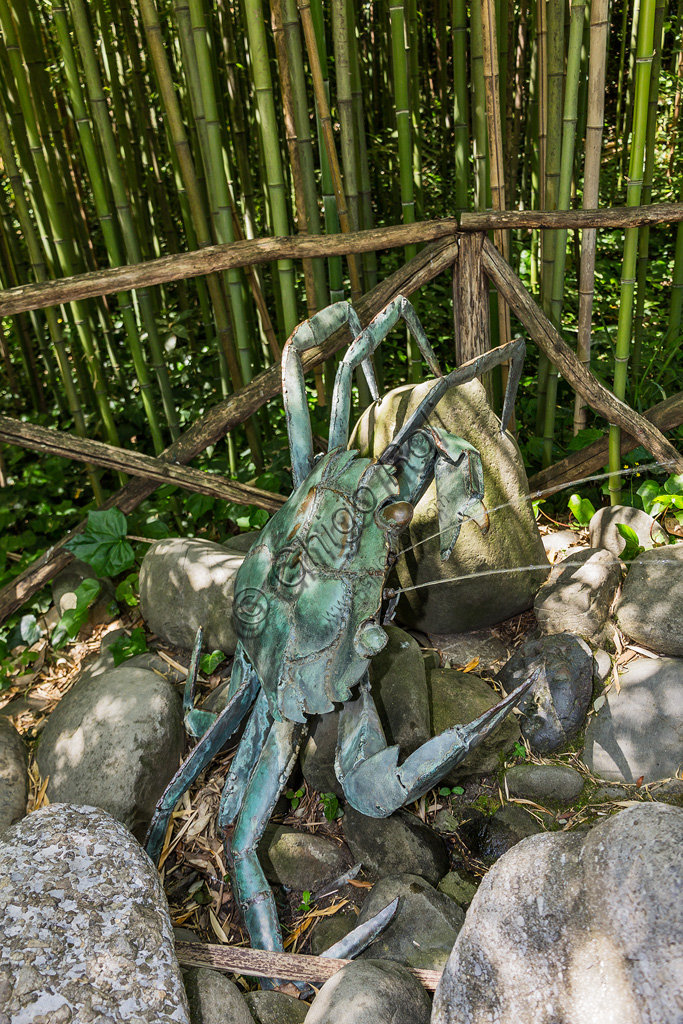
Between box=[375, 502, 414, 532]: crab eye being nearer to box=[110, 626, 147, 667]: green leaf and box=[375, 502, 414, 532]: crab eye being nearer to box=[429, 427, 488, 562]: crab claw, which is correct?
box=[429, 427, 488, 562]: crab claw

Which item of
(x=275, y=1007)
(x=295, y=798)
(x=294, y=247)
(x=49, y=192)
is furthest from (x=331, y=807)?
(x=49, y=192)

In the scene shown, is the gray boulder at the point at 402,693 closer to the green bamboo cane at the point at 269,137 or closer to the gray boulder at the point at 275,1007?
the gray boulder at the point at 275,1007

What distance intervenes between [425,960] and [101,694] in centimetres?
116

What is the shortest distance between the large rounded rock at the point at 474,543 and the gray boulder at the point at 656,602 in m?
0.27

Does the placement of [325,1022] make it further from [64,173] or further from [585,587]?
[64,173]

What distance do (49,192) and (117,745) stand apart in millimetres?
1989

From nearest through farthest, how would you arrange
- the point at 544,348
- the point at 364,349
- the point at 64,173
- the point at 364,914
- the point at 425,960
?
the point at 425,960 < the point at 364,914 < the point at 364,349 < the point at 544,348 < the point at 64,173

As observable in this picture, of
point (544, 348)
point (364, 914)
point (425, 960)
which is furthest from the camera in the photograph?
point (544, 348)

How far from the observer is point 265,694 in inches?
75.4

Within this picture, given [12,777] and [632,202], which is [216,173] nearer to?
[632,202]

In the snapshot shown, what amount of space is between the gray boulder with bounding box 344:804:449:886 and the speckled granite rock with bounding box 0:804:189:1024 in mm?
560

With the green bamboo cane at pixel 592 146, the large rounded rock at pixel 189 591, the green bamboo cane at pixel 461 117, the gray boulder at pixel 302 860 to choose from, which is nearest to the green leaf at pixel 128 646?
the large rounded rock at pixel 189 591

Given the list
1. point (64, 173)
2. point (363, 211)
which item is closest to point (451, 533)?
point (363, 211)

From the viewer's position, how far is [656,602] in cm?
223
